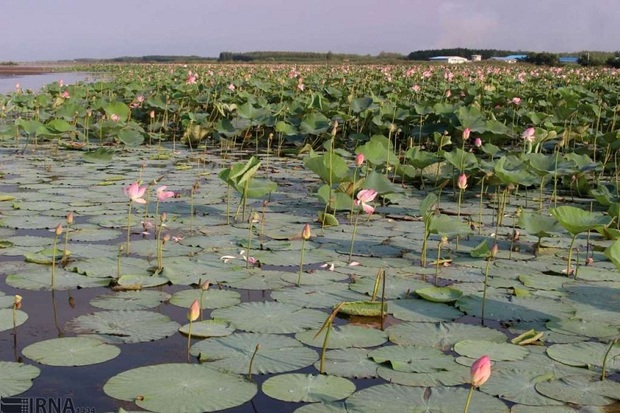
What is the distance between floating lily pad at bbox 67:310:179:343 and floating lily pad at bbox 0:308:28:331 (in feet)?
0.55

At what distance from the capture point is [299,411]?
188 centimetres

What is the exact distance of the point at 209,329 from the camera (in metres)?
2.45

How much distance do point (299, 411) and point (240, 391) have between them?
19 centimetres

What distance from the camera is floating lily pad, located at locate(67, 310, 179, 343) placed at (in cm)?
239

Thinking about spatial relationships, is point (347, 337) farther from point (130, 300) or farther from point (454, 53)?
point (454, 53)

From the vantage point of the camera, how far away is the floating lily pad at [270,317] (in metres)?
2.49

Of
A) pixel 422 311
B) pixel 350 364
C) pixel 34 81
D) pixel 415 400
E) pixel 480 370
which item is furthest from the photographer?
pixel 34 81

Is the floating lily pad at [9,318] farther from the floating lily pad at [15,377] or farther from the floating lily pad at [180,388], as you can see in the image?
the floating lily pad at [180,388]

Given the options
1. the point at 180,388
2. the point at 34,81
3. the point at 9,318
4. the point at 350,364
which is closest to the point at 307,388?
the point at 350,364

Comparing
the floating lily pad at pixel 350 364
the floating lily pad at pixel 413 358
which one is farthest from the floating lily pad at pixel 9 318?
the floating lily pad at pixel 413 358

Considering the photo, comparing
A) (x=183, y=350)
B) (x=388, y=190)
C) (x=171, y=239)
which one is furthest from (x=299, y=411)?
(x=388, y=190)

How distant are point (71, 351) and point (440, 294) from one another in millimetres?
1409

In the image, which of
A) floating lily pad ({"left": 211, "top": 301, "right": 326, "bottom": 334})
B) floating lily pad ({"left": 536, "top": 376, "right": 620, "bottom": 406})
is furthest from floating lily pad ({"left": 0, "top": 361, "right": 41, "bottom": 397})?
floating lily pad ({"left": 536, "top": 376, "right": 620, "bottom": 406})

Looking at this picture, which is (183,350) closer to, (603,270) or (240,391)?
(240,391)
